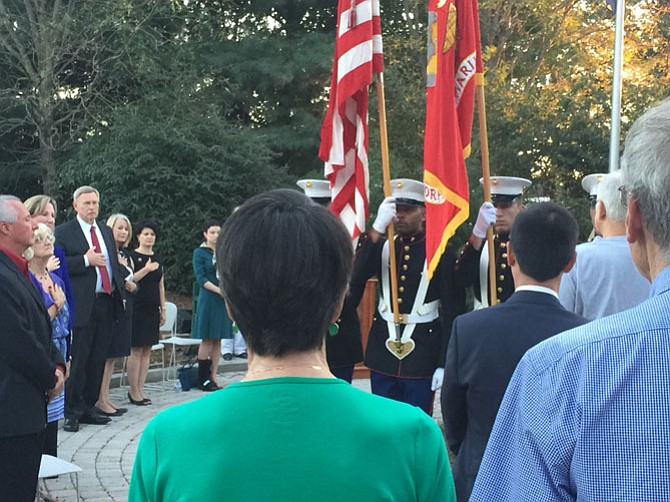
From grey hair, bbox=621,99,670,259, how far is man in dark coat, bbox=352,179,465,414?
4.74 meters

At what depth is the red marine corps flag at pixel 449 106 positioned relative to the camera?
22.6 feet

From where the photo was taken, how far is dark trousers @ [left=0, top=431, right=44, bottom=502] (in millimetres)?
4867

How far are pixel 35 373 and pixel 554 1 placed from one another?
70.1ft

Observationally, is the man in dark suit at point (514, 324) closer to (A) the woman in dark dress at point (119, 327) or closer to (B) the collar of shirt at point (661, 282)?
(B) the collar of shirt at point (661, 282)

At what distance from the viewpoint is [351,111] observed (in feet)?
25.4

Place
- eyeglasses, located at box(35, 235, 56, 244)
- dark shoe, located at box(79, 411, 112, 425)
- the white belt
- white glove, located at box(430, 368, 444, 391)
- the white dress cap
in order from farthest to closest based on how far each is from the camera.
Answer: dark shoe, located at box(79, 411, 112, 425) → the white dress cap → eyeglasses, located at box(35, 235, 56, 244) → the white belt → white glove, located at box(430, 368, 444, 391)

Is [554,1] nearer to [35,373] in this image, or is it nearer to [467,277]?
[467,277]

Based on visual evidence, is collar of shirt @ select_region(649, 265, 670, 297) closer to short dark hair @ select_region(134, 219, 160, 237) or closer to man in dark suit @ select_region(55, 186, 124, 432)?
man in dark suit @ select_region(55, 186, 124, 432)

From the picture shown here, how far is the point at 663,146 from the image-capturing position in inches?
69.7

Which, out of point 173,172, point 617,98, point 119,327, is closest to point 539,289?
point 119,327

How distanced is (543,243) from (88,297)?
651 centimetres

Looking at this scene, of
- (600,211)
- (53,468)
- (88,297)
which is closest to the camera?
(600,211)

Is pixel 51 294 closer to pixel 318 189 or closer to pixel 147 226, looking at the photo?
pixel 318 189

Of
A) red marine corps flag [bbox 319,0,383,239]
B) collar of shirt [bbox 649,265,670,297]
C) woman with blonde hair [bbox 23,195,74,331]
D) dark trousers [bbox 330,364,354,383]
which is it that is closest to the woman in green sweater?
collar of shirt [bbox 649,265,670,297]
